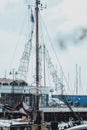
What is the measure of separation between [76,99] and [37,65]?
59614mm

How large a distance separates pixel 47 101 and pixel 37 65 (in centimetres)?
4810

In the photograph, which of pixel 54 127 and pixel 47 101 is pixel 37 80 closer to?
pixel 54 127

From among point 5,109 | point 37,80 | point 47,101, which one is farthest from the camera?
point 47,101

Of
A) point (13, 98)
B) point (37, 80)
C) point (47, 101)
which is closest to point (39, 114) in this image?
point (37, 80)

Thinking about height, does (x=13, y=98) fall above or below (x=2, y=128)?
above

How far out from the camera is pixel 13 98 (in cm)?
7325

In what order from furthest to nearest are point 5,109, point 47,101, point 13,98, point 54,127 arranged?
1. point 47,101
2. point 13,98
3. point 5,109
4. point 54,127

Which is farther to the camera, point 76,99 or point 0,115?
point 76,99

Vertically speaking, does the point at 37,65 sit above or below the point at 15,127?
above

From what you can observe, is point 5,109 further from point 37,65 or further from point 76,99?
point 76,99

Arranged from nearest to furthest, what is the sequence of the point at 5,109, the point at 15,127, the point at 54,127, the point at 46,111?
the point at 54,127, the point at 15,127, the point at 5,109, the point at 46,111

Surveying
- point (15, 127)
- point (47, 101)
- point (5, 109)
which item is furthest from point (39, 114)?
point (47, 101)

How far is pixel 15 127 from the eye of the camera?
24.0 m

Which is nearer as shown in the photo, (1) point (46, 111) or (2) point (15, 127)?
(2) point (15, 127)
